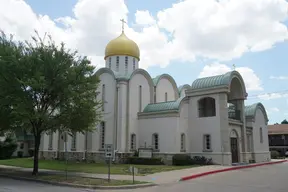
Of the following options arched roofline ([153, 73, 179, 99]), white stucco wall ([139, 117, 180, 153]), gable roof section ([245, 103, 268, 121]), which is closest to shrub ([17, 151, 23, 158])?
white stucco wall ([139, 117, 180, 153])

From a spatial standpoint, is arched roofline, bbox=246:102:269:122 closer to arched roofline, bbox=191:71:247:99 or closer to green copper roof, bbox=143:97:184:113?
arched roofline, bbox=191:71:247:99

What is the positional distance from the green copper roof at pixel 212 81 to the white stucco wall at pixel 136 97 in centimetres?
592

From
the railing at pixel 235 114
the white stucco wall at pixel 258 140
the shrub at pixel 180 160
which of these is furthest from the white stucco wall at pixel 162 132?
the white stucco wall at pixel 258 140

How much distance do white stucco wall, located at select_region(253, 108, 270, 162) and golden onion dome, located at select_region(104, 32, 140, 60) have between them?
15.3 metres

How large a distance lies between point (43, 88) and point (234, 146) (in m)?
18.8

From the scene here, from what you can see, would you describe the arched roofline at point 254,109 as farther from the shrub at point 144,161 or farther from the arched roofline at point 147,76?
the shrub at point 144,161

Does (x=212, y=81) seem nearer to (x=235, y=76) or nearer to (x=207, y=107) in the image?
(x=235, y=76)

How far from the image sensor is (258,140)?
33562 mm

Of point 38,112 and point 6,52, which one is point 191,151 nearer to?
point 38,112

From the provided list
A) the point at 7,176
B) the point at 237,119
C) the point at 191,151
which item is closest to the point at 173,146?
the point at 191,151

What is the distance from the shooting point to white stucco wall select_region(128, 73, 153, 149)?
101ft

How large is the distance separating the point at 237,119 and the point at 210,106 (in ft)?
11.8

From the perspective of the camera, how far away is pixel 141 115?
3123cm

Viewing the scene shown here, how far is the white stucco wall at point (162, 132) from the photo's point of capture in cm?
2784
